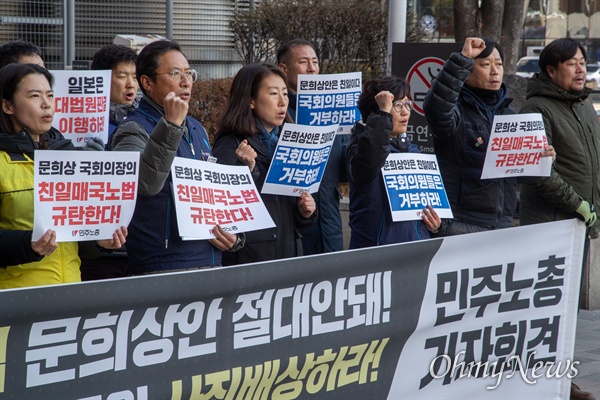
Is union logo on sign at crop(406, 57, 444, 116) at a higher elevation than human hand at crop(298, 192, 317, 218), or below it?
higher

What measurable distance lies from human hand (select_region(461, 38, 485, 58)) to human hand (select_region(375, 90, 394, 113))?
67 centimetres

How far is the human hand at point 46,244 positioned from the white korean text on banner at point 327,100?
7.99 feet

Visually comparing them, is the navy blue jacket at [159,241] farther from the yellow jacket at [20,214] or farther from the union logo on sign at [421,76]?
the union logo on sign at [421,76]

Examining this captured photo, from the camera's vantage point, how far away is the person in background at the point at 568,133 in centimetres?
580

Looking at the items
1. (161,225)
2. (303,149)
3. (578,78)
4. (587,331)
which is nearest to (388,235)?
(303,149)

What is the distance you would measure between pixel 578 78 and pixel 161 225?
10.1 feet

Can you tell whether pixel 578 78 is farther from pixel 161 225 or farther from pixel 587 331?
pixel 161 225

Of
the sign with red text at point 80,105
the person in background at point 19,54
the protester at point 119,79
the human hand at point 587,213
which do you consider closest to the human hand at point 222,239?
the sign with red text at point 80,105

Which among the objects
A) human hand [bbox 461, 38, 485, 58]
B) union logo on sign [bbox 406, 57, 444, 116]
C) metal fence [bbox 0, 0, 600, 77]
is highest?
metal fence [bbox 0, 0, 600, 77]

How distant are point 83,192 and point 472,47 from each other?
2643 millimetres

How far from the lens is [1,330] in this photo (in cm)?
305

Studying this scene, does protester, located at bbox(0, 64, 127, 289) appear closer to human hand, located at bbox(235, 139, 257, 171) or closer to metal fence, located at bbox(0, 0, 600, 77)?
human hand, located at bbox(235, 139, 257, 171)
